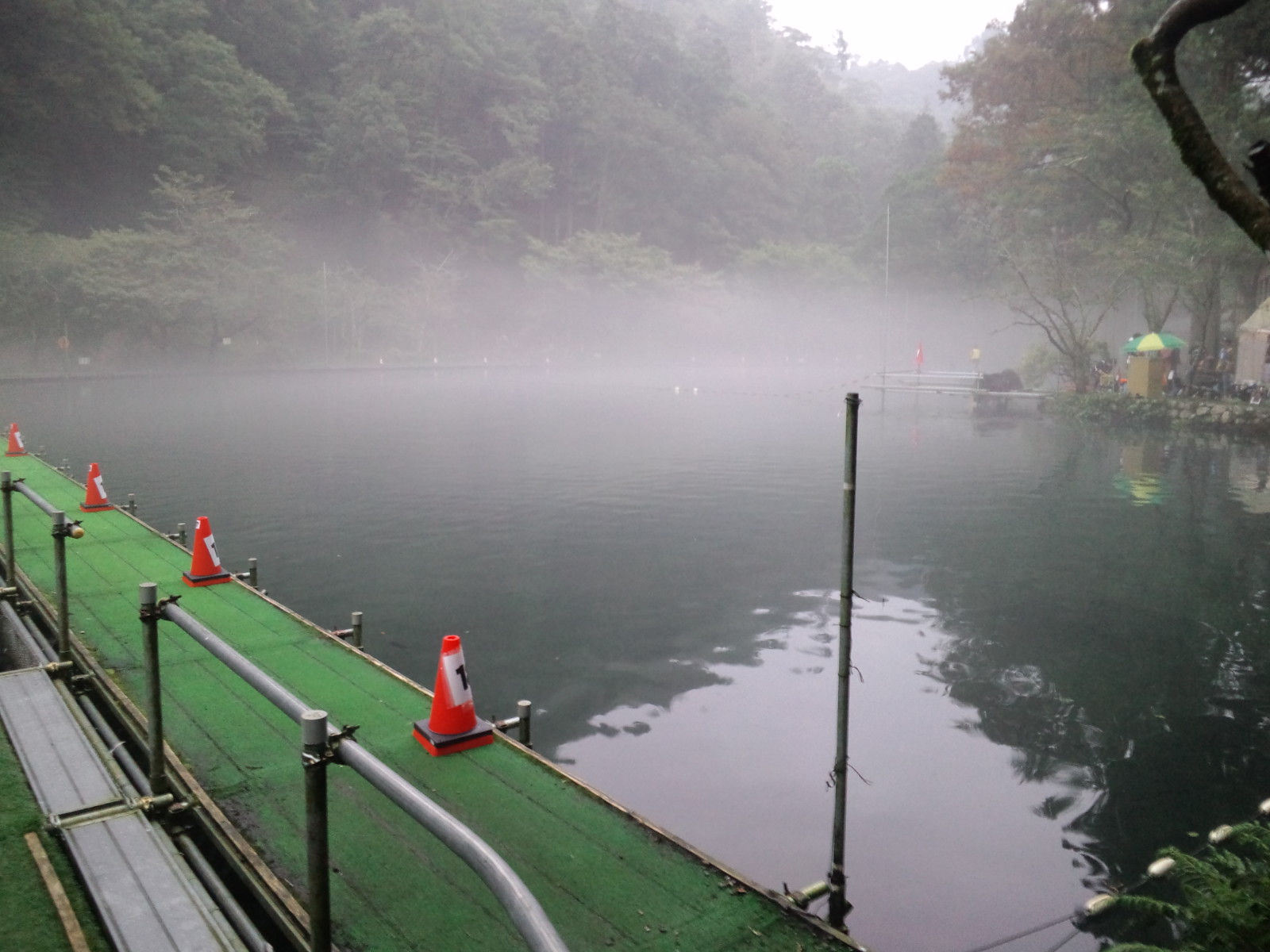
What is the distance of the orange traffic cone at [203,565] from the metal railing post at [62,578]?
149 cm

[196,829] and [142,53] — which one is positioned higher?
[142,53]

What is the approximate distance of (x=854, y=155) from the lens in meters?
87.5

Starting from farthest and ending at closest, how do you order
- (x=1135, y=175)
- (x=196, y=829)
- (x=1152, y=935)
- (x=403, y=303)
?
1. (x=403, y=303)
2. (x=1135, y=175)
3. (x=1152, y=935)
4. (x=196, y=829)

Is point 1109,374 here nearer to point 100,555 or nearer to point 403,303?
point 100,555

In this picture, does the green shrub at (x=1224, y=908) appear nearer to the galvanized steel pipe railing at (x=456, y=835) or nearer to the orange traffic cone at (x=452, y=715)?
the galvanized steel pipe railing at (x=456, y=835)

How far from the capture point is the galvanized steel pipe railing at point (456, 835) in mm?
1370

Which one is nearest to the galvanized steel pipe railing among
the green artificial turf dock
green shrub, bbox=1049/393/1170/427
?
the green artificial turf dock

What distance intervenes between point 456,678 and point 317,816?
2457 millimetres

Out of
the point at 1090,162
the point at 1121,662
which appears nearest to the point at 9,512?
the point at 1121,662

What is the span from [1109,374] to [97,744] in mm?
28466

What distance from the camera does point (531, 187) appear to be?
192 feet

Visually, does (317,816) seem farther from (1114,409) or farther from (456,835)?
(1114,409)

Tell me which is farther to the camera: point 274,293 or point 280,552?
point 274,293

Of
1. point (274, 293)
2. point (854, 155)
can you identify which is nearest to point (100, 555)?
point (274, 293)
